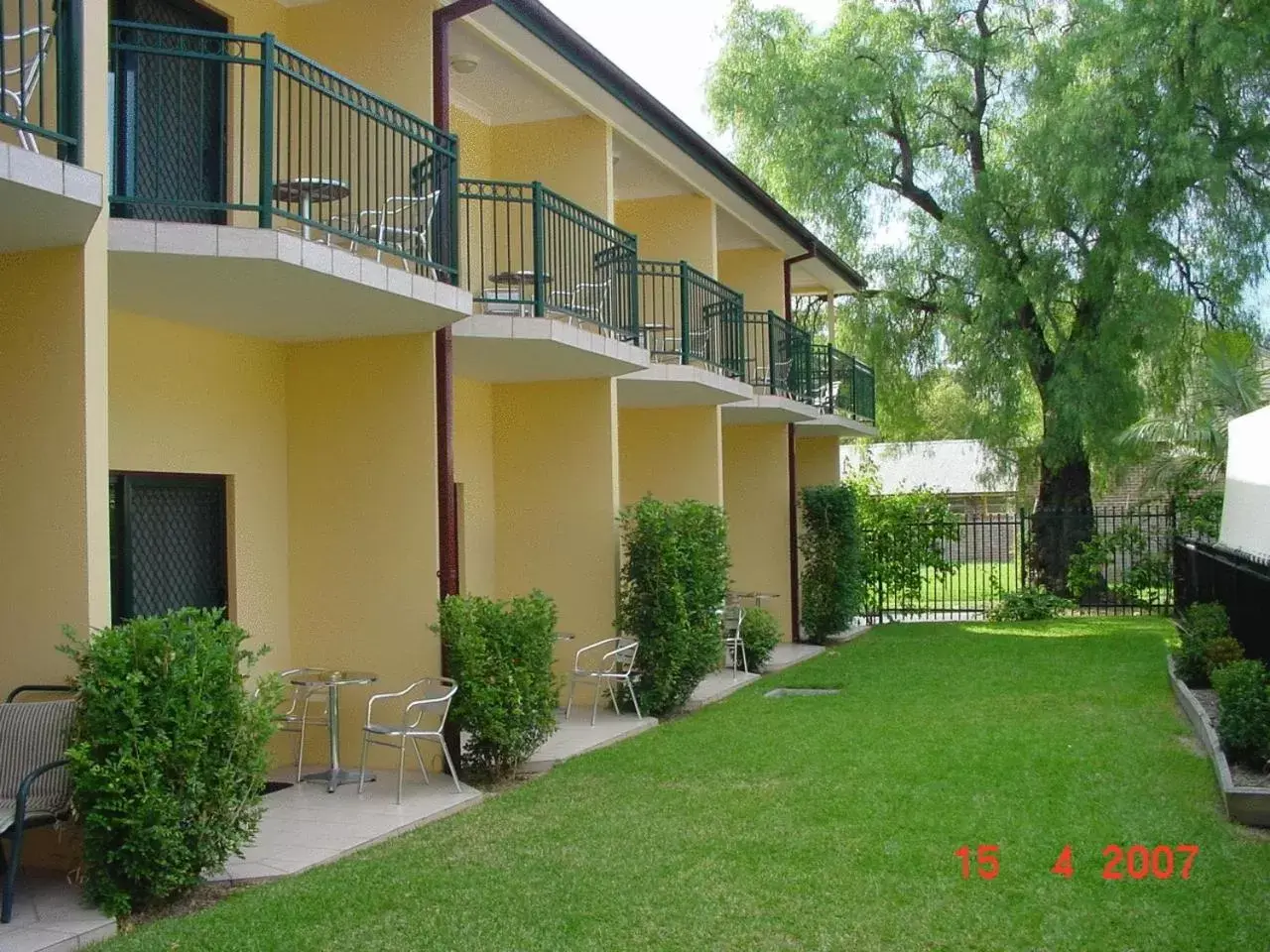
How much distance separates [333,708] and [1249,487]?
10589mm

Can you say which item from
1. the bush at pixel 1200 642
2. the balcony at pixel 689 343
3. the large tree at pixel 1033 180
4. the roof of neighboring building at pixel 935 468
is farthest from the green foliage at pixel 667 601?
the roof of neighboring building at pixel 935 468

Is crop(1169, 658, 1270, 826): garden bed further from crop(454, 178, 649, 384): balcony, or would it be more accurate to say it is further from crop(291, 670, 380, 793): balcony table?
crop(454, 178, 649, 384): balcony

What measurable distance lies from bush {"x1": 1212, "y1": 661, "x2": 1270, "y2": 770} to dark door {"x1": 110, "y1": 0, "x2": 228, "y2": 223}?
26.1 feet

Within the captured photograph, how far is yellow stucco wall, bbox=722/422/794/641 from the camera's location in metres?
19.9

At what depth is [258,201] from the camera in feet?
31.2

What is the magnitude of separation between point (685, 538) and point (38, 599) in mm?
7145

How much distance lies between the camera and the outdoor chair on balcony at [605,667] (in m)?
12.0

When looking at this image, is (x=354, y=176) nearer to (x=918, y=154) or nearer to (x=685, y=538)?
(x=685, y=538)

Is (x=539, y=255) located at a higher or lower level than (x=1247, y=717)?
higher

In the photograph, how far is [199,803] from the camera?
6.48 metres

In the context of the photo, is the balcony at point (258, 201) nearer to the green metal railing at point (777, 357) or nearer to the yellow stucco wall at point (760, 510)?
the green metal railing at point (777, 357)

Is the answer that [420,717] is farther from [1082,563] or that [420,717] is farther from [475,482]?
[1082,563]

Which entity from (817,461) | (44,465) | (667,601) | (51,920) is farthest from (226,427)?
(817,461)

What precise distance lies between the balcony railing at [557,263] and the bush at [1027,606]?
1216 centimetres
